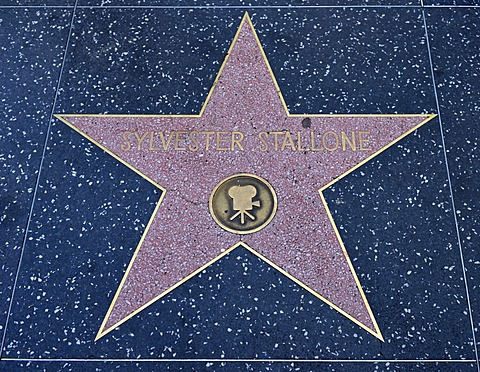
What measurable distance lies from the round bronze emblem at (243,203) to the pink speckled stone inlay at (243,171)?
3 cm

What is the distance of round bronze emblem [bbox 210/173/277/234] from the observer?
6.31 ft

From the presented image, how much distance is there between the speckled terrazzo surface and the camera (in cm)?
177

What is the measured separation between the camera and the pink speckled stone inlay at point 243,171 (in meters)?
1.84

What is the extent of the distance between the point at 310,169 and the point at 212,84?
0.63m

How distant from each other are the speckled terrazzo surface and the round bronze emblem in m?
0.06

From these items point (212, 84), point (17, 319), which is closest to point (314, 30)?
point (212, 84)

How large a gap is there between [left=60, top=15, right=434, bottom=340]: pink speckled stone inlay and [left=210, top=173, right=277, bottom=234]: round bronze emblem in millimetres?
25

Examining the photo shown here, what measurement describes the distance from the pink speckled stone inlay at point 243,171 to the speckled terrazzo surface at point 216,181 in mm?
22

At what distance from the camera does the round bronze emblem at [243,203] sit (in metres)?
1.92

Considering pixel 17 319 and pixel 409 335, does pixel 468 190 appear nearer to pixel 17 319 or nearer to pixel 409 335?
pixel 409 335

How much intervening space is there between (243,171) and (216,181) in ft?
0.41

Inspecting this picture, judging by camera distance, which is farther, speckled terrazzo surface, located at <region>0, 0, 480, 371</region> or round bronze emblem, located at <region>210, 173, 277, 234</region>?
round bronze emblem, located at <region>210, 173, 277, 234</region>

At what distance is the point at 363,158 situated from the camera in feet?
6.61

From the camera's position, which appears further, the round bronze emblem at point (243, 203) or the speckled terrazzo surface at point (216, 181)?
the round bronze emblem at point (243, 203)
